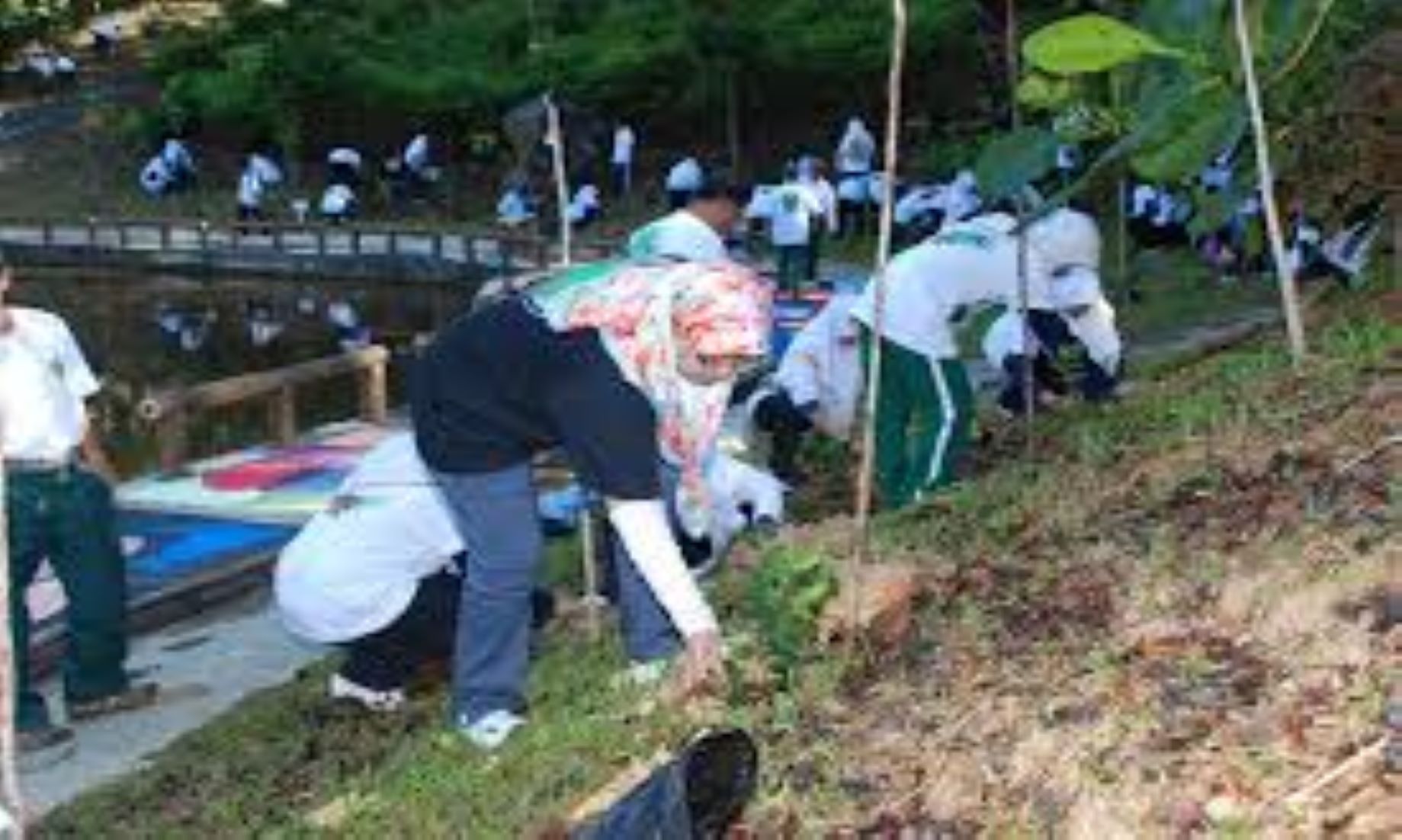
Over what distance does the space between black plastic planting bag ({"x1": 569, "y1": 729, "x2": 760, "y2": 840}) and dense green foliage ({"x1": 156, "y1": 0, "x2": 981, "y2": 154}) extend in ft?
81.3

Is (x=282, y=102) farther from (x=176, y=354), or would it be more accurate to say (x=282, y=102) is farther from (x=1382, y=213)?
(x=1382, y=213)

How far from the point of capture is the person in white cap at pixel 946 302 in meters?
7.54

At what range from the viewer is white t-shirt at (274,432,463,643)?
5.92 metres

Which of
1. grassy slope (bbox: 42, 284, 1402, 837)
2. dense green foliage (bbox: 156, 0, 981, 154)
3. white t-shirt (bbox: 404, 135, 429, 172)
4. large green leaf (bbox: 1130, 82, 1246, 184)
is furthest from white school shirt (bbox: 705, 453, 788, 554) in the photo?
white t-shirt (bbox: 404, 135, 429, 172)

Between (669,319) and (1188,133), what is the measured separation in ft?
5.23

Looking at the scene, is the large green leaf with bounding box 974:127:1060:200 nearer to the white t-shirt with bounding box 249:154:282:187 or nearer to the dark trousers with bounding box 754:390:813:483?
the dark trousers with bounding box 754:390:813:483

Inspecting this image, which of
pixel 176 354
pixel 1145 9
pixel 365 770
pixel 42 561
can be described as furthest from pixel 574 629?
pixel 176 354

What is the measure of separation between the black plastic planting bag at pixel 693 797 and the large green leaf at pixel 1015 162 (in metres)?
2.11

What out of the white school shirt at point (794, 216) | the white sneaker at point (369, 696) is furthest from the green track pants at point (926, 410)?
the white school shirt at point (794, 216)

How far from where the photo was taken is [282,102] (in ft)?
112

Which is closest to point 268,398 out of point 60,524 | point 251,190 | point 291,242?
point 60,524

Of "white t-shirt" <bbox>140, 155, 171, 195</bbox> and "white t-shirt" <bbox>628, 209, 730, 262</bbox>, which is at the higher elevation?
"white t-shirt" <bbox>140, 155, 171, 195</bbox>

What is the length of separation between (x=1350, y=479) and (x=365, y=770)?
2.29m

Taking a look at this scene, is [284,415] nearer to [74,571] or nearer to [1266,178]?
[74,571]
